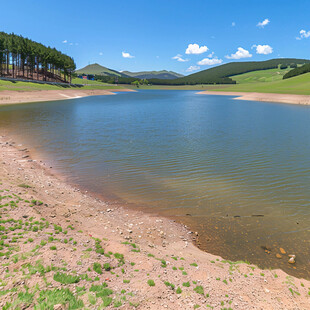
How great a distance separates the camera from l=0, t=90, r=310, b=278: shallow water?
1344 cm

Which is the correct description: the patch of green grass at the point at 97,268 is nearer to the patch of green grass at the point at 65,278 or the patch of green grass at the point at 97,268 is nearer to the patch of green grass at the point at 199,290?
the patch of green grass at the point at 65,278

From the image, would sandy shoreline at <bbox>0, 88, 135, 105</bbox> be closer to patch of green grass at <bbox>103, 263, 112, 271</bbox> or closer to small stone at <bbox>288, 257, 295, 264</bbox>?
patch of green grass at <bbox>103, 263, 112, 271</bbox>

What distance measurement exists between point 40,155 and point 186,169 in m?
17.8

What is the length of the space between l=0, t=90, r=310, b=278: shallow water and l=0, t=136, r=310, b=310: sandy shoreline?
5.15 ft

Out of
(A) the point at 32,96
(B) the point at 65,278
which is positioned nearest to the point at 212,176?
(B) the point at 65,278

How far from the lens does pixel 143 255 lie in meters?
10.7

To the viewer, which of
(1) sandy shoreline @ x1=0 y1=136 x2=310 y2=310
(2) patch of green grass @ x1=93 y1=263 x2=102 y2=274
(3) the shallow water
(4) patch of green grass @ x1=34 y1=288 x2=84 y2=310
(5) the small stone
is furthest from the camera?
(3) the shallow water

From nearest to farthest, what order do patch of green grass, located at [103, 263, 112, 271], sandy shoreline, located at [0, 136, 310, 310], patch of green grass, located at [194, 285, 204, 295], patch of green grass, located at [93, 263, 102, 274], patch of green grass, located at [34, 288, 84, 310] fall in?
patch of green grass, located at [34, 288, 84, 310], sandy shoreline, located at [0, 136, 310, 310], patch of green grass, located at [194, 285, 204, 295], patch of green grass, located at [93, 263, 102, 274], patch of green grass, located at [103, 263, 112, 271]

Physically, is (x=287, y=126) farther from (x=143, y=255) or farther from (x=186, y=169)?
(x=143, y=255)

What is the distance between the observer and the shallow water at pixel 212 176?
13.4 meters

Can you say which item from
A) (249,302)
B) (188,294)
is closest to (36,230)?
(188,294)

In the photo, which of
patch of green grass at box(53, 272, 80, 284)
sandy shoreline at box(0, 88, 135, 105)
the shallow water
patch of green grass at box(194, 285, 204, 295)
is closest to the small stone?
the shallow water

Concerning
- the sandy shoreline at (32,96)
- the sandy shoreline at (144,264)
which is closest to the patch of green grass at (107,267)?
the sandy shoreline at (144,264)

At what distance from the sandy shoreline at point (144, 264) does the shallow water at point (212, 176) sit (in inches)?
61.8
